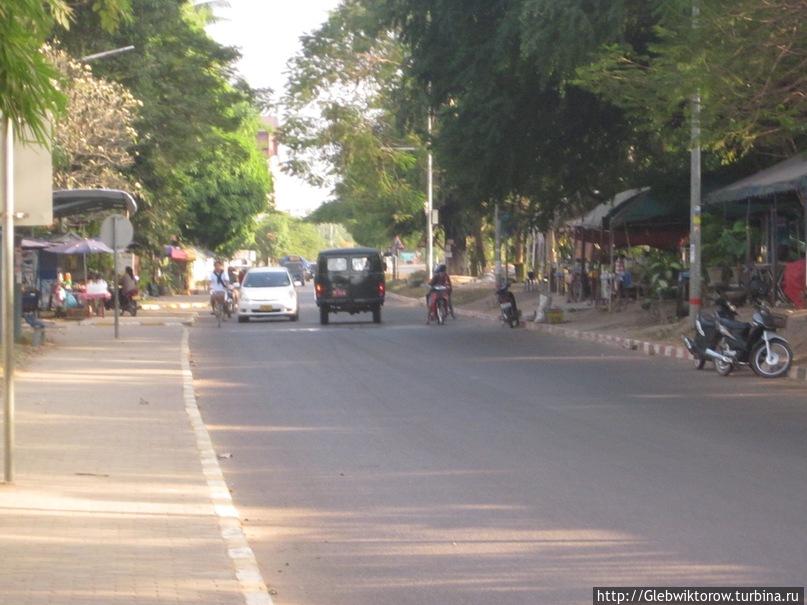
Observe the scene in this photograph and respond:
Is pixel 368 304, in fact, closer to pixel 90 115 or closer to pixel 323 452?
pixel 90 115

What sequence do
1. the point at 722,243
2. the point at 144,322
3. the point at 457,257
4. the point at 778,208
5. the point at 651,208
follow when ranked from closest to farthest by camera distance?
the point at 778,208 → the point at 722,243 → the point at 651,208 → the point at 144,322 → the point at 457,257

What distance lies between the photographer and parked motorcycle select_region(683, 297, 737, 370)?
1997 cm

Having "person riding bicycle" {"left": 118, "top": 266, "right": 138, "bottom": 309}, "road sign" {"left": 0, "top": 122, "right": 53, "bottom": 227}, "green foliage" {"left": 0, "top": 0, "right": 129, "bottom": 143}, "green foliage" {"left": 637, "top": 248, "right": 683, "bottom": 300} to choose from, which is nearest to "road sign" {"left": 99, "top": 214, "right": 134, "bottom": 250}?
"green foliage" {"left": 637, "top": 248, "right": 683, "bottom": 300}

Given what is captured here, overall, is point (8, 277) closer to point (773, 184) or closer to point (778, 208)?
point (773, 184)

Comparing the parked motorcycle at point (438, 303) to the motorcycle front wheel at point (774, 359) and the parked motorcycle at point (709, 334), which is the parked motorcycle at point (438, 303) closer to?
the parked motorcycle at point (709, 334)

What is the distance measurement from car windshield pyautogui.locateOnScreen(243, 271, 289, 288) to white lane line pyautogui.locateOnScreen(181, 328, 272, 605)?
84.9 feet

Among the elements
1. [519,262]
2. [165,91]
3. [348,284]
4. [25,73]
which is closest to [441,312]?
[348,284]

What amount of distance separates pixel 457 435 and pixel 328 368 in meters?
8.56

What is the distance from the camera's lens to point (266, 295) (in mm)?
39938

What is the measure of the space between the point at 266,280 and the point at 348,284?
123 inches

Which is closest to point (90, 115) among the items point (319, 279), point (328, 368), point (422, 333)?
point (319, 279)

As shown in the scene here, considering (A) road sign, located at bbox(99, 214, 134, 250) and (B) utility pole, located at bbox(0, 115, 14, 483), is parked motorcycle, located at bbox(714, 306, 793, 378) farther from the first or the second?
(A) road sign, located at bbox(99, 214, 134, 250)

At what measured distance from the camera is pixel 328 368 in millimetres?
21594

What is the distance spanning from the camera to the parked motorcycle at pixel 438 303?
121ft
